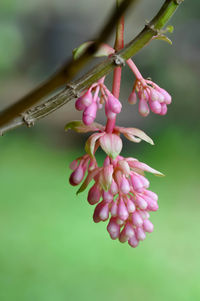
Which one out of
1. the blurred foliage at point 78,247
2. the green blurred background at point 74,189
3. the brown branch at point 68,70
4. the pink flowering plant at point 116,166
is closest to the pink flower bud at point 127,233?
the pink flowering plant at point 116,166

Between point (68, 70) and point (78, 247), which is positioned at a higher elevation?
point (78, 247)

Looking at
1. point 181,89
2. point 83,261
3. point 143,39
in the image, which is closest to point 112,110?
point 143,39

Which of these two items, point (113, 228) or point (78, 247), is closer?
point (113, 228)

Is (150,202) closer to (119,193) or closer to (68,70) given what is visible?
(119,193)

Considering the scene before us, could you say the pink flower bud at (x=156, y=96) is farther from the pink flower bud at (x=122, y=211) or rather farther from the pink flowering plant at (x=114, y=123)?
the pink flower bud at (x=122, y=211)

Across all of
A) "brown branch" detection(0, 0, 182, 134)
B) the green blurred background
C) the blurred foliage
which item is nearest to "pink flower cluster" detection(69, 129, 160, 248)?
"brown branch" detection(0, 0, 182, 134)

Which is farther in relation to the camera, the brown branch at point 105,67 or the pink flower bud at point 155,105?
the pink flower bud at point 155,105

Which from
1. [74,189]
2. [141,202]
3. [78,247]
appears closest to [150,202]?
[141,202]

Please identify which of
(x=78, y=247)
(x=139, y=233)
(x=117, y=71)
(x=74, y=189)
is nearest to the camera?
(x=117, y=71)

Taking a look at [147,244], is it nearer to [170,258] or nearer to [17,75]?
[170,258]
